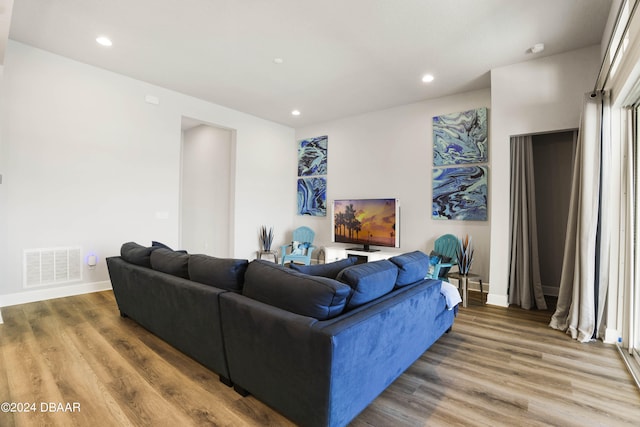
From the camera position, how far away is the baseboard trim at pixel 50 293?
11.3 feet

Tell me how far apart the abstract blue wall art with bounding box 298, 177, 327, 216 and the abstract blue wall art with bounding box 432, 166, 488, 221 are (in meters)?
2.27

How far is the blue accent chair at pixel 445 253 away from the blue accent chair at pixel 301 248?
2144 mm

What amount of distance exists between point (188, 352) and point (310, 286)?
4.23 feet

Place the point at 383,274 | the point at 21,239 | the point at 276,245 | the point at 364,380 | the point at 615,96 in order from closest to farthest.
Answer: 1. the point at 364,380
2. the point at 383,274
3. the point at 615,96
4. the point at 21,239
5. the point at 276,245

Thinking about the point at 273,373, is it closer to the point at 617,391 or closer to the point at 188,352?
the point at 188,352

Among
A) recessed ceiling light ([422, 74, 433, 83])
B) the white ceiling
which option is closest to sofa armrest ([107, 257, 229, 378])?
the white ceiling

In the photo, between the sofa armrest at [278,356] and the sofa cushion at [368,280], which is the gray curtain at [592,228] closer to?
the sofa cushion at [368,280]

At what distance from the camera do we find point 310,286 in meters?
1.61

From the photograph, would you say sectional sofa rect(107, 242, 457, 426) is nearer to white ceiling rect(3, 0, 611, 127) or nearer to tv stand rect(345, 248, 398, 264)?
white ceiling rect(3, 0, 611, 127)

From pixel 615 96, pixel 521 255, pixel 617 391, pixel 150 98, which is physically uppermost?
pixel 150 98

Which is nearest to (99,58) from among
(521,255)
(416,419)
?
(416,419)

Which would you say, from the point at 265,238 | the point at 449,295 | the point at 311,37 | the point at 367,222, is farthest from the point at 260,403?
the point at 265,238

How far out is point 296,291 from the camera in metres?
1.63

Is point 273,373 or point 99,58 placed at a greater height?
point 99,58
